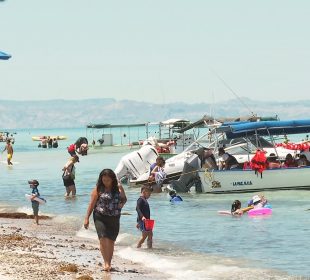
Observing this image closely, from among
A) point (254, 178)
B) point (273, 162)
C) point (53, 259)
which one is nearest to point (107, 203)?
point (53, 259)

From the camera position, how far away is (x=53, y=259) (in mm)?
13562

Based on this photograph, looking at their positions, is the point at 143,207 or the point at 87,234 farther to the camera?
the point at 87,234

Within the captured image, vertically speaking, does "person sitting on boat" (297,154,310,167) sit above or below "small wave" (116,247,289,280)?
above

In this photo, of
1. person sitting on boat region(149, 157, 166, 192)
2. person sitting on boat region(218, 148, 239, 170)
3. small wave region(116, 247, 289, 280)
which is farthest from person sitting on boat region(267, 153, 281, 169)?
small wave region(116, 247, 289, 280)

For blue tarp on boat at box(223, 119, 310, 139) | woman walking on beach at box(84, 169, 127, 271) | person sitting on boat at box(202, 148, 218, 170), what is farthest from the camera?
person sitting on boat at box(202, 148, 218, 170)

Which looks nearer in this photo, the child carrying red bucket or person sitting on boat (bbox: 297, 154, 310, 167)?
the child carrying red bucket

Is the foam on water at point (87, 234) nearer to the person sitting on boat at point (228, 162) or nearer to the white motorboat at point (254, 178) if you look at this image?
the white motorboat at point (254, 178)

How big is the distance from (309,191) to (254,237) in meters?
10.7

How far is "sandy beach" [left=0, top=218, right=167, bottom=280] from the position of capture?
38.8 ft

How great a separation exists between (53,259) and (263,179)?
16.4 meters

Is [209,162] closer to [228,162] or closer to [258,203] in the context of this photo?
[228,162]

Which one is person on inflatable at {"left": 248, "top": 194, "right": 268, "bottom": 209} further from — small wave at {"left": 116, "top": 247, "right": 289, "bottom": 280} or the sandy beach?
small wave at {"left": 116, "top": 247, "right": 289, "bottom": 280}

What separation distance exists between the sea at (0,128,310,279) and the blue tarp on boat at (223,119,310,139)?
240 centimetres

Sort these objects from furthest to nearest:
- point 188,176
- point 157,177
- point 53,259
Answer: point 157,177, point 188,176, point 53,259
